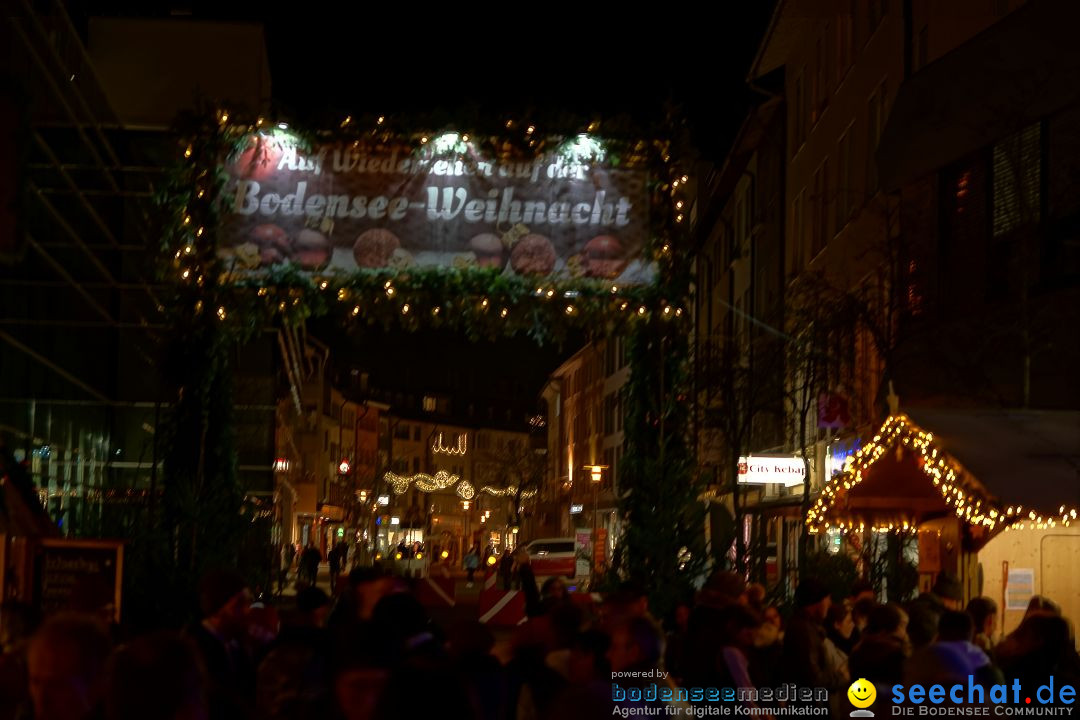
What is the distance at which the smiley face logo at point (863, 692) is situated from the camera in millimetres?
9422

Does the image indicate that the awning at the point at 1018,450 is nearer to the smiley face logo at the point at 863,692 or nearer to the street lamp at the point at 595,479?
the smiley face logo at the point at 863,692

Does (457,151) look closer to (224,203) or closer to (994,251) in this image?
(224,203)

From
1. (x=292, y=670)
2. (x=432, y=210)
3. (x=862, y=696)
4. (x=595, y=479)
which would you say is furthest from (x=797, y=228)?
(x=292, y=670)

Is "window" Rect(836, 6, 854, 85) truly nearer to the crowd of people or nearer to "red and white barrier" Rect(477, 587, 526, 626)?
"red and white barrier" Rect(477, 587, 526, 626)

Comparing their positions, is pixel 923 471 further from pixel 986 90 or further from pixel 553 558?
pixel 553 558

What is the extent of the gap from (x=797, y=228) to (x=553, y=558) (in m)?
17.8

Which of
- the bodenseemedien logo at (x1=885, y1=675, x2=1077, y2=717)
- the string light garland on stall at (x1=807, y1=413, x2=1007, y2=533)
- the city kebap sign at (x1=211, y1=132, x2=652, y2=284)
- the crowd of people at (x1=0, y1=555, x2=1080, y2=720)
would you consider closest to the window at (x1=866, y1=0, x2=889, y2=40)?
the city kebap sign at (x1=211, y1=132, x2=652, y2=284)

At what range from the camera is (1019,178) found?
65.3 ft

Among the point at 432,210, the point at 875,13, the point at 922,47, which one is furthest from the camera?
the point at 875,13

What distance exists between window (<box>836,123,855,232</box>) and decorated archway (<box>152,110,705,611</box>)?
39.6 feet

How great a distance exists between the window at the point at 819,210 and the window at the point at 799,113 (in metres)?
2.20

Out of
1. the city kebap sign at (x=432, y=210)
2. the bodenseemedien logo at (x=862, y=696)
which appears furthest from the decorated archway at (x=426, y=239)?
the bodenseemedien logo at (x=862, y=696)

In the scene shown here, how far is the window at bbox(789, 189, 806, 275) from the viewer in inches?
1479

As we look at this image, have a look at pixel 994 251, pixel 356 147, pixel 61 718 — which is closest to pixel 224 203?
pixel 356 147
